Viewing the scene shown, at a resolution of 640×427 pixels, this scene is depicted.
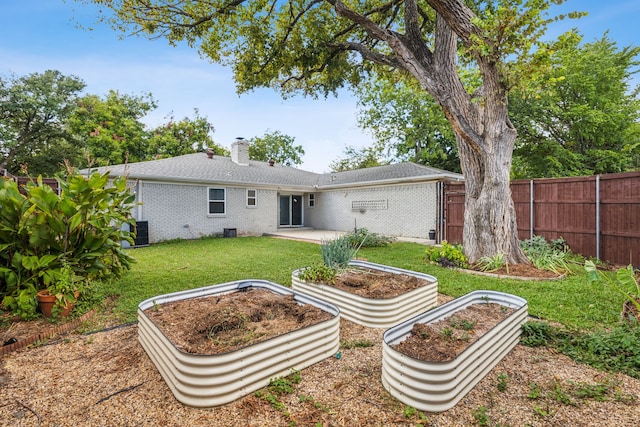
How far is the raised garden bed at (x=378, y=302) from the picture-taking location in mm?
3279

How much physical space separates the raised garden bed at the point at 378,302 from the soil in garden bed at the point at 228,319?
1.82 ft

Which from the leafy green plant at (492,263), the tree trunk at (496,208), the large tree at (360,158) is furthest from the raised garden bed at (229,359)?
the large tree at (360,158)

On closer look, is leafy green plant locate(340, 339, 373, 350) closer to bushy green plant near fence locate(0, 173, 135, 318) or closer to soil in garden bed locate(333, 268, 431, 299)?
soil in garden bed locate(333, 268, 431, 299)

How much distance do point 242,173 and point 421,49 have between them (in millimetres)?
8788

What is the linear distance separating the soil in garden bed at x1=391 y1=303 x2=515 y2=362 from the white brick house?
24.4 feet

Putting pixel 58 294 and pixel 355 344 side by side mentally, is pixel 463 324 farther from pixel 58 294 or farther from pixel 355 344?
pixel 58 294

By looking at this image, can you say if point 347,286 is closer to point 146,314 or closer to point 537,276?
point 146,314

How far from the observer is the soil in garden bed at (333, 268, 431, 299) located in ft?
12.1

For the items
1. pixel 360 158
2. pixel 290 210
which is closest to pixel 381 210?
pixel 290 210

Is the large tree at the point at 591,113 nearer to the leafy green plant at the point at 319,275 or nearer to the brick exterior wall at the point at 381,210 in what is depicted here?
the brick exterior wall at the point at 381,210

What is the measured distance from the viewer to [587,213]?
6660mm

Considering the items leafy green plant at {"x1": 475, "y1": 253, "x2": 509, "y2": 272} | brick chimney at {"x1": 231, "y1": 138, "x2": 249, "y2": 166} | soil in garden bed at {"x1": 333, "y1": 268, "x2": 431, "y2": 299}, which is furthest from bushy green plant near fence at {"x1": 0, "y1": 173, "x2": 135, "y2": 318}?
brick chimney at {"x1": 231, "y1": 138, "x2": 249, "y2": 166}

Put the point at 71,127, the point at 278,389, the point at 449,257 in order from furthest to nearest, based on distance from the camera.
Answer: the point at 71,127, the point at 449,257, the point at 278,389

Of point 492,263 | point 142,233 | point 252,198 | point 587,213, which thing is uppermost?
point 252,198
